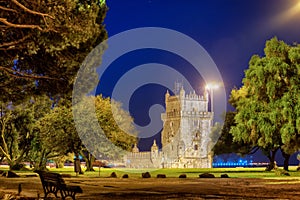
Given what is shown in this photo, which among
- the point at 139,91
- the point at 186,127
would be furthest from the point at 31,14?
the point at 139,91

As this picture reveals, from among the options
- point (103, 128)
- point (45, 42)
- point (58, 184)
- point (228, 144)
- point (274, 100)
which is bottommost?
point (58, 184)

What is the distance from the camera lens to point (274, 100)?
37.4 metres

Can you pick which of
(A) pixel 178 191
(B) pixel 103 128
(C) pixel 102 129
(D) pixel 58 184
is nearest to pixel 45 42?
(D) pixel 58 184

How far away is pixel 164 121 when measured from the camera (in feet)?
356

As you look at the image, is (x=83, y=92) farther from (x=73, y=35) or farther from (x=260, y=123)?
(x=260, y=123)

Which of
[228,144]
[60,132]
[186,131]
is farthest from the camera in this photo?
[186,131]

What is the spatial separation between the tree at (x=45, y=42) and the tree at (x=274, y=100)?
19.5 meters

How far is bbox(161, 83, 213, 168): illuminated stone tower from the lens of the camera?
95.0 m

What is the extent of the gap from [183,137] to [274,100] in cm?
6249

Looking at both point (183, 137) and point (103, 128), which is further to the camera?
point (183, 137)

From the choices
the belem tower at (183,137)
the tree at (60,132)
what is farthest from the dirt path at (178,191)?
the belem tower at (183,137)

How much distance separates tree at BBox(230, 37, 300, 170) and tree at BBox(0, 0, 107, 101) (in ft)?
63.9

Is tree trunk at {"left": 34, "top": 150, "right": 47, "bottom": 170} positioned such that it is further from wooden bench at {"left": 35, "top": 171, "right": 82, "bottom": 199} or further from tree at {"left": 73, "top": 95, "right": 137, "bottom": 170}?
wooden bench at {"left": 35, "top": 171, "right": 82, "bottom": 199}

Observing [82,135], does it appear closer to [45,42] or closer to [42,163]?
[42,163]
